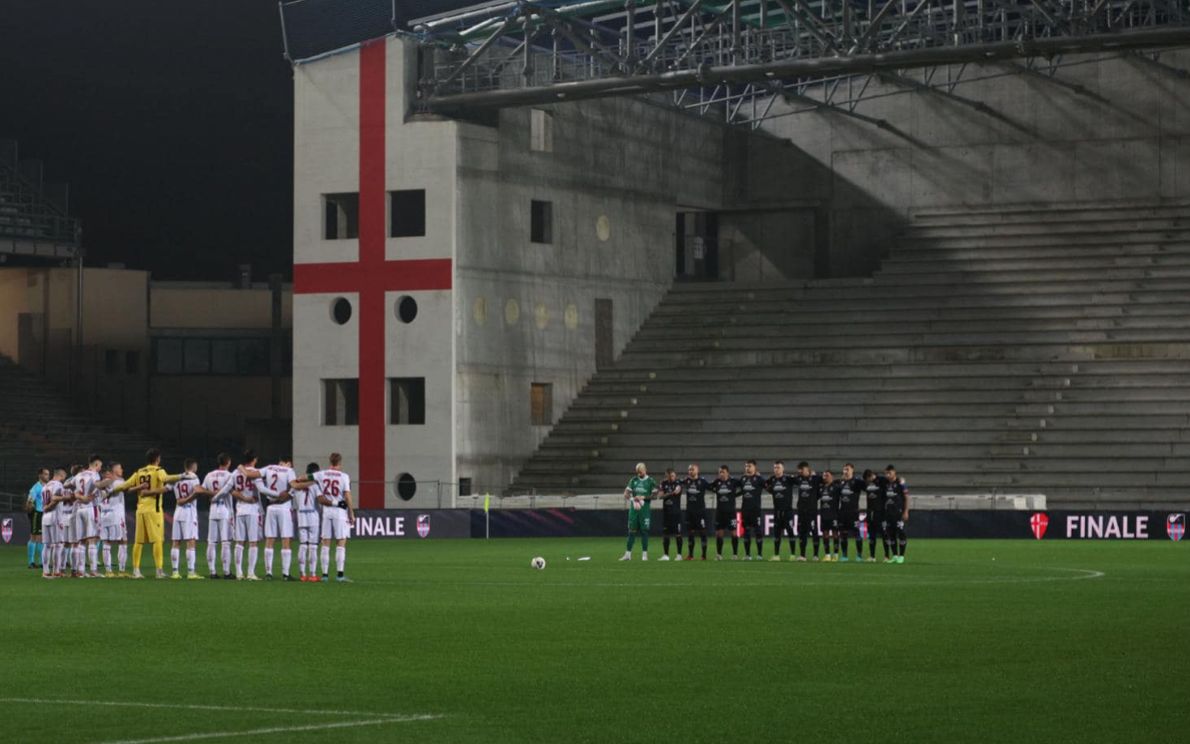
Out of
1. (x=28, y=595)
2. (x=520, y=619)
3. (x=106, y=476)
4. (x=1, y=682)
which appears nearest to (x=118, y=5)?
(x=106, y=476)

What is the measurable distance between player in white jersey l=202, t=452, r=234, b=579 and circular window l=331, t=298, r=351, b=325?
25681 mm

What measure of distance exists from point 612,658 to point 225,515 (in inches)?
615

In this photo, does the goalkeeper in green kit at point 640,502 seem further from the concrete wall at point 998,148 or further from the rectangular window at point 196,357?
the rectangular window at point 196,357

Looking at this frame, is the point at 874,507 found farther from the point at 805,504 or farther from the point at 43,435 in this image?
the point at 43,435

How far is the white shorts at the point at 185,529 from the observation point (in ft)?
103

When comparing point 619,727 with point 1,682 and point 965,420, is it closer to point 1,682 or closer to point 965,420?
point 1,682

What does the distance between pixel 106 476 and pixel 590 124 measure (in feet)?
101

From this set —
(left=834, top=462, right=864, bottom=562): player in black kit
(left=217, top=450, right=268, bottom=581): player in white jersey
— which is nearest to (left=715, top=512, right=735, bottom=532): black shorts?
(left=834, top=462, right=864, bottom=562): player in black kit

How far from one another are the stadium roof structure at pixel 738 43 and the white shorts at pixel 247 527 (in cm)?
2130

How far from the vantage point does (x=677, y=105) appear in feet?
203

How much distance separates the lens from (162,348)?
73688mm

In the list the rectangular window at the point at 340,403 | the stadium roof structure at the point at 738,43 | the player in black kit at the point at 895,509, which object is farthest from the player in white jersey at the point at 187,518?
the rectangular window at the point at 340,403

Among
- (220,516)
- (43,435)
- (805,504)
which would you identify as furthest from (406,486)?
(220,516)

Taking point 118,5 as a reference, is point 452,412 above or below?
below
